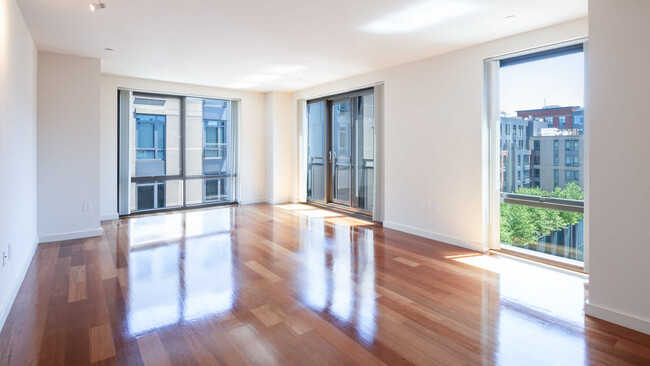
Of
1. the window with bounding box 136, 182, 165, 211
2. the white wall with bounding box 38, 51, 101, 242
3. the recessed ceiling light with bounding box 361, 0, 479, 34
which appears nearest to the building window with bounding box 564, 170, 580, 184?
the recessed ceiling light with bounding box 361, 0, 479, 34

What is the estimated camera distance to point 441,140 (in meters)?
4.68

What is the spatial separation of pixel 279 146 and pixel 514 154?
492cm

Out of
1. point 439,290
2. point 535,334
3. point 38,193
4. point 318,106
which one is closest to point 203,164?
point 318,106

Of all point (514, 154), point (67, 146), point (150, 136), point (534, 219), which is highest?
point (150, 136)

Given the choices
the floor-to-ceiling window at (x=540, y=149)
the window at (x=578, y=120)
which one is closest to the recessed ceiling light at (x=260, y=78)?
the floor-to-ceiling window at (x=540, y=149)

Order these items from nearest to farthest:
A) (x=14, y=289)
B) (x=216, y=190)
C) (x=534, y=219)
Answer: (x=14, y=289) < (x=534, y=219) < (x=216, y=190)

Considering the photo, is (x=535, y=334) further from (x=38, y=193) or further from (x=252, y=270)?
(x=38, y=193)

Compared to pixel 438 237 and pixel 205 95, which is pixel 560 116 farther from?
pixel 205 95

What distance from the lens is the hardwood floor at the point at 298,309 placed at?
2.10m

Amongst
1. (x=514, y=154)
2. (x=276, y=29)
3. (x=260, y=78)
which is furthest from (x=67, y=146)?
(x=514, y=154)

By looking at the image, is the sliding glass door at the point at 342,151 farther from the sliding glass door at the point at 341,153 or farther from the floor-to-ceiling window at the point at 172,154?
the floor-to-ceiling window at the point at 172,154

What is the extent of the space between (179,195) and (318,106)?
357 cm

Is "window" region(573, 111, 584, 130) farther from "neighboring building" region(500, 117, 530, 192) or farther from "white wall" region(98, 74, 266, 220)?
"white wall" region(98, 74, 266, 220)

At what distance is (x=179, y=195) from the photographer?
303 inches
